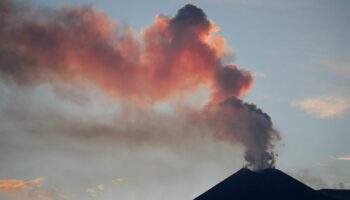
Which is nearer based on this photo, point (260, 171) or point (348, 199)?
point (260, 171)

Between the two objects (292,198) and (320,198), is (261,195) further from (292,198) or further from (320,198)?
(320,198)

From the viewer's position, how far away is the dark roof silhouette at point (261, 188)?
108562 millimetres

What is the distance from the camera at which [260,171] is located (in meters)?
122

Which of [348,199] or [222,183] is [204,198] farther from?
[348,199]

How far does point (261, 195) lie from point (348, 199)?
4123cm

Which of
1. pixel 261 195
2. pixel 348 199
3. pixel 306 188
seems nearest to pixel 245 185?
pixel 261 195

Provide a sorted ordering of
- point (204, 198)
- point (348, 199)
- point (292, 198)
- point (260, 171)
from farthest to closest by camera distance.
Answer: point (348, 199)
point (260, 171)
point (204, 198)
point (292, 198)

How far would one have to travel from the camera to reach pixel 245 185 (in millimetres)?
114812

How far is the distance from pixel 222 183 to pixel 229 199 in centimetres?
1146

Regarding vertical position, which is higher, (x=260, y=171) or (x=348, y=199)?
(x=260, y=171)

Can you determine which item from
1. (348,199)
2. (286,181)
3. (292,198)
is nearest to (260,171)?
(286,181)

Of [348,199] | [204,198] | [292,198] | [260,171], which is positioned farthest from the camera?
[348,199]

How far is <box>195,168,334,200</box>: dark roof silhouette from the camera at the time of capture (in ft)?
356

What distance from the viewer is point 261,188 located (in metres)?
112
